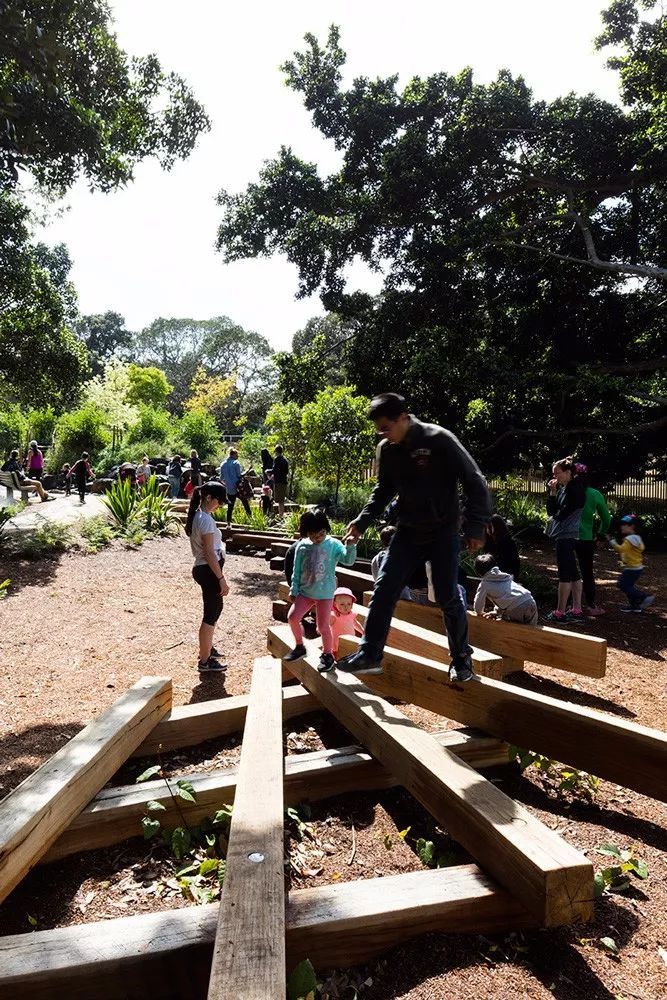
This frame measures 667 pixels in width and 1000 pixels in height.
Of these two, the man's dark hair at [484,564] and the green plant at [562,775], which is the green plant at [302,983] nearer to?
the green plant at [562,775]

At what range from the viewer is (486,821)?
8.00 feet

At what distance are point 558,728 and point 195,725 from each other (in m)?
2.13

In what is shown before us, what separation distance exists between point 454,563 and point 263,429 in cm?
6123

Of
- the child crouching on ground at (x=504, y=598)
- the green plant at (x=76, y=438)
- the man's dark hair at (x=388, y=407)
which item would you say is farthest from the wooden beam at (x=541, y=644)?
the green plant at (x=76, y=438)

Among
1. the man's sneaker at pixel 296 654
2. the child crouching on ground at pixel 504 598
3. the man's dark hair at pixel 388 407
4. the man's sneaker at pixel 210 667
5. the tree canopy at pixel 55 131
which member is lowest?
the man's sneaker at pixel 210 667

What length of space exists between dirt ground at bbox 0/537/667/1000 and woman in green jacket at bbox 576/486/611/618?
34 cm

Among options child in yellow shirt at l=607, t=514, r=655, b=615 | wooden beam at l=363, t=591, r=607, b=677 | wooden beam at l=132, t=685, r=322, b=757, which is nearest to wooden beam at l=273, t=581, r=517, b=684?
wooden beam at l=363, t=591, r=607, b=677

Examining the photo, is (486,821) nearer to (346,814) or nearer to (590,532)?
(346,814)

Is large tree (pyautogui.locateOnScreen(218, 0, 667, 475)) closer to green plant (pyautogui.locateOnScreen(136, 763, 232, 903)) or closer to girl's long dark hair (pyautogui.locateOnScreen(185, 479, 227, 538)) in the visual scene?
girl's long dark hair (pyautogui.locateOnScreen(185, 479, 227, 538))

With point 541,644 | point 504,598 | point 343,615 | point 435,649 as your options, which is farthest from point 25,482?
point 541,644

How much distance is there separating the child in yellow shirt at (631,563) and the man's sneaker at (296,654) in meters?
5.38

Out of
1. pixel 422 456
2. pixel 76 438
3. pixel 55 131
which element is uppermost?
pixel 55 131

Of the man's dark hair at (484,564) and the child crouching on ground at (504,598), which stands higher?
the man's dark hair at (484,564)

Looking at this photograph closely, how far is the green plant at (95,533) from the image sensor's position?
40.0ft
